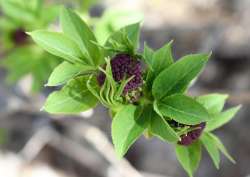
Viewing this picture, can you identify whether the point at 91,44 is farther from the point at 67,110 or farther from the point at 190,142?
the point at 190,142

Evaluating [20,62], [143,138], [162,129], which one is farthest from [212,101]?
[143,138]

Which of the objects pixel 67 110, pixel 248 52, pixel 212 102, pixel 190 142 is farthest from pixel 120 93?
pixel 248 52

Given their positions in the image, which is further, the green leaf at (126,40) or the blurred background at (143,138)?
the blurred background at (143,138)

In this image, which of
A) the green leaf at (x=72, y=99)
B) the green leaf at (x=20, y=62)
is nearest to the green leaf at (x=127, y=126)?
the green leaf at (x=72, y=99)

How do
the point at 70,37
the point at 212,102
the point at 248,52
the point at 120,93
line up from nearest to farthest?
the point at 120,93 → the point at 70,37 → the point at 212,102 → the point at 248,52

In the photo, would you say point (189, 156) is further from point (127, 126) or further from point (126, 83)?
point (126, 83)

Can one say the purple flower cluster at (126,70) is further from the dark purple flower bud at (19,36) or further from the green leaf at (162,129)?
the dark purple flower bud at (19,36)
